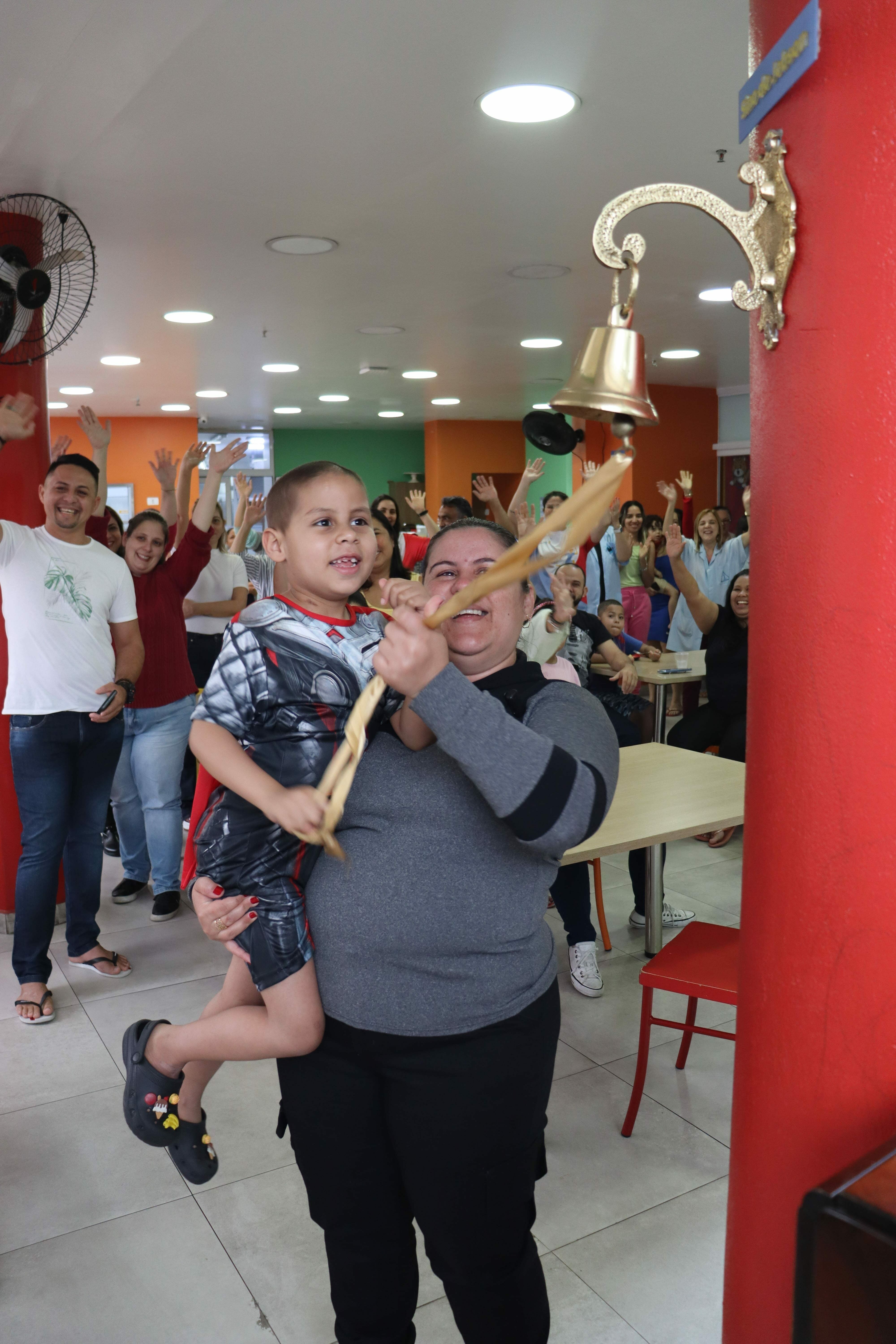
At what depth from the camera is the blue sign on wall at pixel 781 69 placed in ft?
3.12

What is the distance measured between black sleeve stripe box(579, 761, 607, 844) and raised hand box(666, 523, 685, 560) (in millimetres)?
3741

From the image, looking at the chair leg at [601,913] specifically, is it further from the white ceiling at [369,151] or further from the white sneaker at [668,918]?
the white ceiling at [369,151]

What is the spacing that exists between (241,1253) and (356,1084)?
1.10 meters

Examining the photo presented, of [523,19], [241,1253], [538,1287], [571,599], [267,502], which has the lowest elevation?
[241,1253]

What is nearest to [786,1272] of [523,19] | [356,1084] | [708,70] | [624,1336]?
[356,1084]

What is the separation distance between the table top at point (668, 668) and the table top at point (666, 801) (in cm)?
146

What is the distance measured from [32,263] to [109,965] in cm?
292

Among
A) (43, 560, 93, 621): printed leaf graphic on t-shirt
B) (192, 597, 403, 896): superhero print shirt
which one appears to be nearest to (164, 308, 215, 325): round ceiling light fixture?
(43, 560, 93, 621): printed leaf graphic on t-shirt

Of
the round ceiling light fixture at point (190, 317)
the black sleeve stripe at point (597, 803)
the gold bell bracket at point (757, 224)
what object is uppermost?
the round ceiling light fixture at point (190, 317)

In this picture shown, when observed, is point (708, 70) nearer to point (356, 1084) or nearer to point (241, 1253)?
point (356, 1084)

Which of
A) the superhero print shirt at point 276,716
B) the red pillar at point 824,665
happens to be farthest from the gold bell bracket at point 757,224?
the superhero print shirt at point 276,716

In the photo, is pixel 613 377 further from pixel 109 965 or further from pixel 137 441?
pixel 137 441

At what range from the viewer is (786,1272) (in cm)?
113

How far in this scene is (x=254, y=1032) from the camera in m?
1.54
